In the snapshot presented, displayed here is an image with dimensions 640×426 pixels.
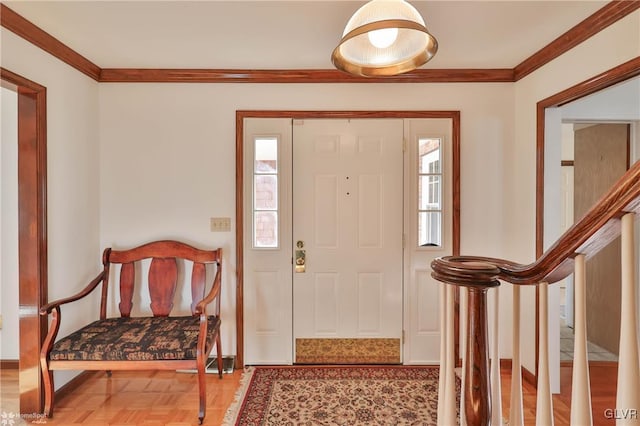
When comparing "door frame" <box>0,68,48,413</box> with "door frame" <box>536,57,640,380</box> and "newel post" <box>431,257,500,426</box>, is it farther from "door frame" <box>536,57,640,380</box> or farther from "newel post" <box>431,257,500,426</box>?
"door frame" <box>536,57,640,380</box>

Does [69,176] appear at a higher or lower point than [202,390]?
higher

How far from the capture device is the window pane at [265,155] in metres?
2.76

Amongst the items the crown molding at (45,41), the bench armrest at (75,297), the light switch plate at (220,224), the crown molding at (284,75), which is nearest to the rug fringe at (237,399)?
the light switch plate at (220,224)

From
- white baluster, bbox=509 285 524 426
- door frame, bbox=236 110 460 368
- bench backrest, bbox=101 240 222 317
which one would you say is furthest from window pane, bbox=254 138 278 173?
white baluster, bbox=509 285 524 426

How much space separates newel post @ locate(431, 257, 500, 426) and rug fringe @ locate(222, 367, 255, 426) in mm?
1731

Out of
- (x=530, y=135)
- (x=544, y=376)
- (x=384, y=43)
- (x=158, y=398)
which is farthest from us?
(x=530, y=135)

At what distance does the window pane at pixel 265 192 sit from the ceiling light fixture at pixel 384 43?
144 centimetres

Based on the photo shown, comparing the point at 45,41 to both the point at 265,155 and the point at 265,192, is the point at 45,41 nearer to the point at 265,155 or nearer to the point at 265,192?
the point at 265,155

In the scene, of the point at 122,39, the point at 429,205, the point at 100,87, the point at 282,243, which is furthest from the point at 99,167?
the point at 429,205

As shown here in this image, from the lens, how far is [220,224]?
2740mm

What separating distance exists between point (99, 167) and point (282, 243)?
164 centimetres

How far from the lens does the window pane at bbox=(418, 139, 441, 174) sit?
277 cm

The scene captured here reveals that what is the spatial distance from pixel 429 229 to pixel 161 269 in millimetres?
2222

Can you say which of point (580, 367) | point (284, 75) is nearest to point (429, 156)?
point (284, 75)
